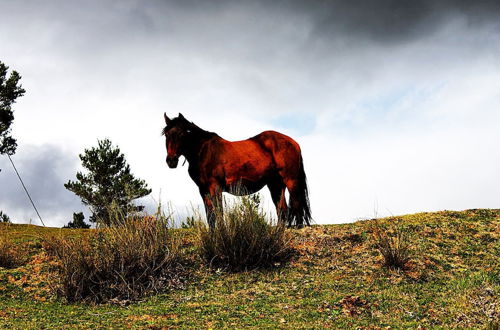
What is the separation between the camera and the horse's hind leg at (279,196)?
442 inches

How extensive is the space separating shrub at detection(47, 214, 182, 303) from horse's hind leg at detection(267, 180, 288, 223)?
7.96 feet

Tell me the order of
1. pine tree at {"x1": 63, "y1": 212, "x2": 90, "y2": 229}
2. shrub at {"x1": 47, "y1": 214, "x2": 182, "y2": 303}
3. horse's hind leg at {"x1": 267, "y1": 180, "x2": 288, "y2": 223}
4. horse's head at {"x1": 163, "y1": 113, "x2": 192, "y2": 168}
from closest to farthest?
shrub at {"x1": 47, "y1": 214, "x2": 182, "y2": 303} < horse's head at {"x1": 163, "y1": 113, "x2": 192, "y2": 168} < horse's hind leg at {"x1": 267, "y1": 180, "x2": 288, "y2": 223} < pine tree at {"x1": 63, "y1": 212, "x2": 90, "y2": 229}

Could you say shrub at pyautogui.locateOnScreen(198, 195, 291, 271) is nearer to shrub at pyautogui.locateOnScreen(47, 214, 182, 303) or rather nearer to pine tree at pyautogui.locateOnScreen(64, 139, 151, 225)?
shrub at pyautogui.locateOnScreen(47, 214, 182, 303)

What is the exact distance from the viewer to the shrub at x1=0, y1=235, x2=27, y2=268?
1080 cm

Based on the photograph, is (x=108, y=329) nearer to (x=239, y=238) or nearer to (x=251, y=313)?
(x=251, y=313)

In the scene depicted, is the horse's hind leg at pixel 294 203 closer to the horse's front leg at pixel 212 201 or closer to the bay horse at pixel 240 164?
the bay horse at pixel 240 164

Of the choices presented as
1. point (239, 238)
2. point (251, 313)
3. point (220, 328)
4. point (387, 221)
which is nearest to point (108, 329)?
point (220, 328)

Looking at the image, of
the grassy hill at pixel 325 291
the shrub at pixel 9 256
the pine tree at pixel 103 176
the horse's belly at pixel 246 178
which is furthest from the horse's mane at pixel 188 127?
the pine tree at pixel 103 176

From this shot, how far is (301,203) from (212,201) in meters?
2.09

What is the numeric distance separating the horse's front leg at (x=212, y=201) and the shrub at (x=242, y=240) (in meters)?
0.22

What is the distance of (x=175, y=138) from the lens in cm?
1063

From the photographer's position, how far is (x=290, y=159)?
11.3 meters

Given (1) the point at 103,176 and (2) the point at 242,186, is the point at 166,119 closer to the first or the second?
(2) the point at 242,186

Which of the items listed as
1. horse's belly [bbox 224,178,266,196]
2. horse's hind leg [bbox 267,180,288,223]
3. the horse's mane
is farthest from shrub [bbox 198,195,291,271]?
the horse's mane
